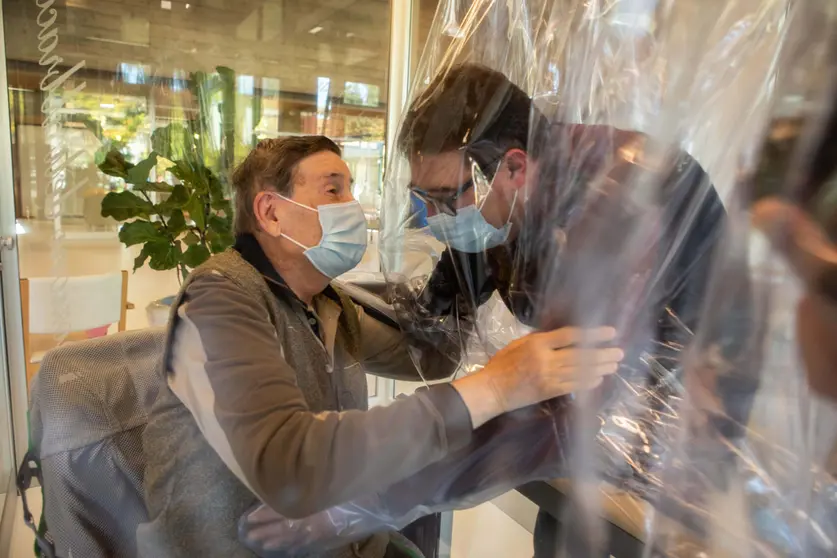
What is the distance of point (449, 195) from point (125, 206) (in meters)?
1.54

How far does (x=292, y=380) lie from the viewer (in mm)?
752

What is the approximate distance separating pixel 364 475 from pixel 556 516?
0.88 feet

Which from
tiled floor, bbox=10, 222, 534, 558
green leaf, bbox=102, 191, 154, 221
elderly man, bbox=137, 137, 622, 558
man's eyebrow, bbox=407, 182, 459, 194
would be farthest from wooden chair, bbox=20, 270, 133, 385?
man's eyebrow, bbox=407, 182, 459, 194

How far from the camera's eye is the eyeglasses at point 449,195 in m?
0.79

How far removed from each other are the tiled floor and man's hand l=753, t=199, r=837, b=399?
0.74 meters

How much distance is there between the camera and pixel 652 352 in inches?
25.0

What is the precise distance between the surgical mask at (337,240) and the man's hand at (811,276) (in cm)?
64

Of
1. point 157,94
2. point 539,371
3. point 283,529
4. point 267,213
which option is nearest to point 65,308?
point 157,94

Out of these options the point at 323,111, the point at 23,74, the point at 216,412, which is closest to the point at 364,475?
the point at 216,412

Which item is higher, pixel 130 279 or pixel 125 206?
pixel 125 206

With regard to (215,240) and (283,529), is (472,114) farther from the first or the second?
(215,240)

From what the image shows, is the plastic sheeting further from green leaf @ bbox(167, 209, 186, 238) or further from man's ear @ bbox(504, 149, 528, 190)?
green leaf @ bbox(167, 209, 186, 238)

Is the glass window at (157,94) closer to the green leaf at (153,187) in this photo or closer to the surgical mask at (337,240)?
the green leaf at (153,187)

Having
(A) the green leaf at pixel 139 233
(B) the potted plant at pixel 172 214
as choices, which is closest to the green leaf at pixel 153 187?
(B) the potted plant at pixel 172 214
